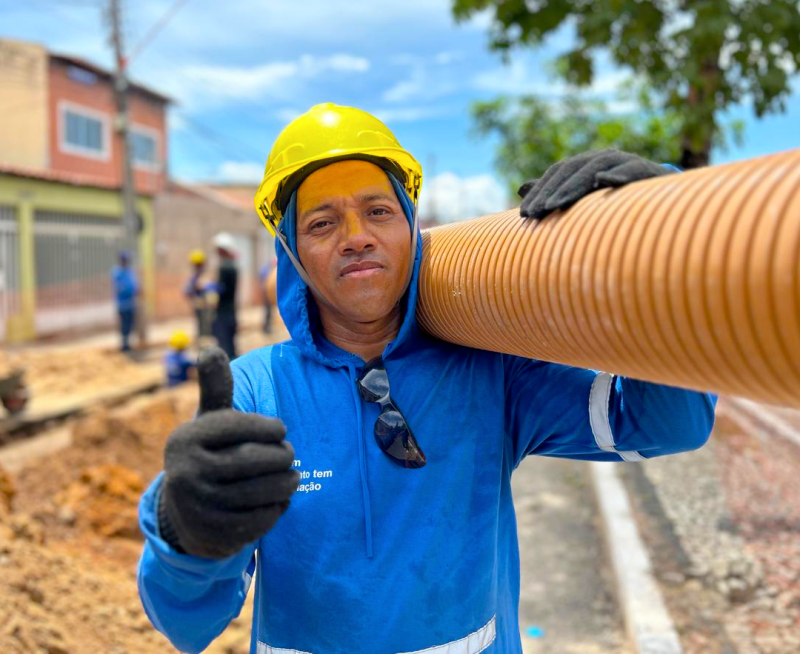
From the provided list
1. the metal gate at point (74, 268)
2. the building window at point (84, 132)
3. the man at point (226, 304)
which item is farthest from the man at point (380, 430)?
the building window at point (84, 132)

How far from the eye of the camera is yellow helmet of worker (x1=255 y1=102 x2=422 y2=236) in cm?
171

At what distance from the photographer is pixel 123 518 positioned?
4.95 m

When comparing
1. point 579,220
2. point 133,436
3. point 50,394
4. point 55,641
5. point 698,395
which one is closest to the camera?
point 579,220

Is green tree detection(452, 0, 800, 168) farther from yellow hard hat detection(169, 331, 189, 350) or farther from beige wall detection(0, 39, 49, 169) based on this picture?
beige wall detection(0, 39, 49, 169)

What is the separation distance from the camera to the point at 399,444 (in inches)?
62.6

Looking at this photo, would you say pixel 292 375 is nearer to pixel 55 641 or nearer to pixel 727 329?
pixel 727 329

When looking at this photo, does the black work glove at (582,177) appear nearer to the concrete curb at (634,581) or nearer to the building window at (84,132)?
the concrete curb at (634,581)

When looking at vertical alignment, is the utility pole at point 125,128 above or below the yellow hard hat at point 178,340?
above

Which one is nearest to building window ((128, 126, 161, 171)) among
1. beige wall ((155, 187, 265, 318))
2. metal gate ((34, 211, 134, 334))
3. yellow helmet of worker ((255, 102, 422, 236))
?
beige wall ((155, 187, 265, 318))

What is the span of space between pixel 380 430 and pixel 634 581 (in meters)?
2.96

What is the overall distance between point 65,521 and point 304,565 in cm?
403

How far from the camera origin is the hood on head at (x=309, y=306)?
1738mm

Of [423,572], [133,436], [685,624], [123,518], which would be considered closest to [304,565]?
[423,572]

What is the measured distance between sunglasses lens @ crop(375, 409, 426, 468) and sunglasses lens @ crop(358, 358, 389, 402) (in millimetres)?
70
